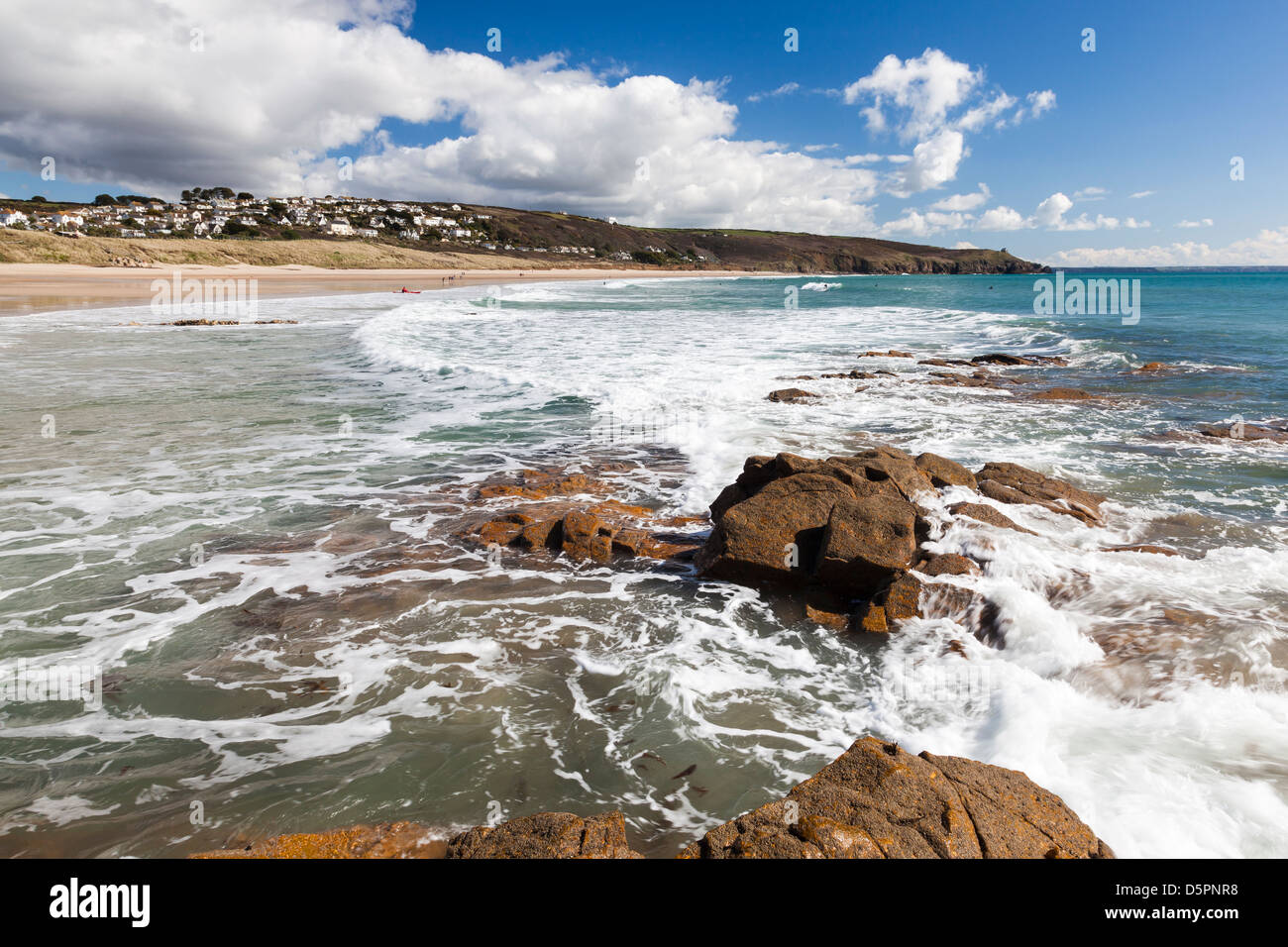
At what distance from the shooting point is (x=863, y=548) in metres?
5.50

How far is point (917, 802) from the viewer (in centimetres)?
269

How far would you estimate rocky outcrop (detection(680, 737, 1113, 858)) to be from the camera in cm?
245

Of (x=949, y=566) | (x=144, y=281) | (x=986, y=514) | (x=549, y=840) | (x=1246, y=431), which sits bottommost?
(x=549, y=840)

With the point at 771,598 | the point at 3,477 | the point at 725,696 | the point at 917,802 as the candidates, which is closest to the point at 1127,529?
the point at 771,598

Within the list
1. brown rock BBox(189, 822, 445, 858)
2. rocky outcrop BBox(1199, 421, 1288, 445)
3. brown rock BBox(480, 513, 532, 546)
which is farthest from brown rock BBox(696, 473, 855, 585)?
rocky outcrop BBox(1199, 421, 1288, 445)

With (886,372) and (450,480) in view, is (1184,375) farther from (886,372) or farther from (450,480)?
(450,480)

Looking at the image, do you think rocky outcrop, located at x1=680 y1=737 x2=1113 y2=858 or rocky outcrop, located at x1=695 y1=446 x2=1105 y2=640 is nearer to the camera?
rocky outcrop, located at x1=680 y1=737 x2=1113 y2=858

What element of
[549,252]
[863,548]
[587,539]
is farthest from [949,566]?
[549,252]

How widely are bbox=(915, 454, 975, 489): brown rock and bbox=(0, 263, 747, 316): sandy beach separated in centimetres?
3847

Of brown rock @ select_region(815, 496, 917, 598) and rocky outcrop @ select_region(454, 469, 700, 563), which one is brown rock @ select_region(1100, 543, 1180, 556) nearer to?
brown rock @ select_region(815, 496, 917, 598)

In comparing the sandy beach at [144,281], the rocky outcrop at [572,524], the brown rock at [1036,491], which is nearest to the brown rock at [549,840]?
the rocky outcrop at [572,524]

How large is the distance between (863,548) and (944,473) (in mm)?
2649

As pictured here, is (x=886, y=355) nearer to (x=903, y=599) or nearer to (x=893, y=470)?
(x=893, y=470)
